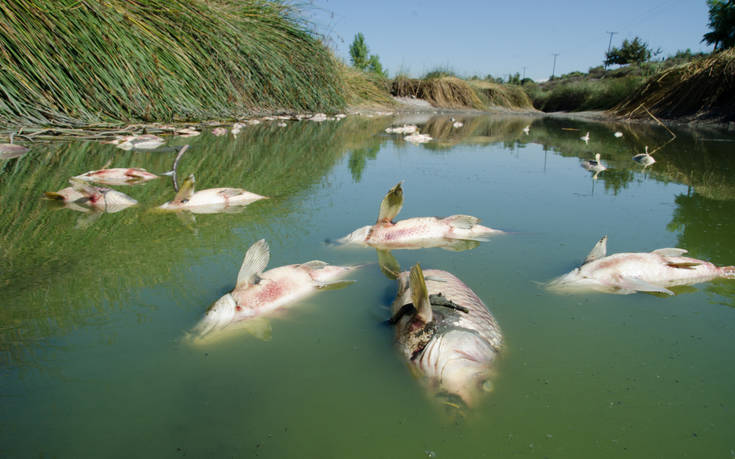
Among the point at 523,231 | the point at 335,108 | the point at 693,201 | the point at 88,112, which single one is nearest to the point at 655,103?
the point at 335,108

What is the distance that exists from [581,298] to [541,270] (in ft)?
0.84

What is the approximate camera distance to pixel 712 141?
6578mm

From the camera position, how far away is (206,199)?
2.66 m

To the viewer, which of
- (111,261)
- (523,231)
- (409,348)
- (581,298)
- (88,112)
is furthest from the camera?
(88,112)

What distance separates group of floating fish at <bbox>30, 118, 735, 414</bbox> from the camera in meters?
1.15

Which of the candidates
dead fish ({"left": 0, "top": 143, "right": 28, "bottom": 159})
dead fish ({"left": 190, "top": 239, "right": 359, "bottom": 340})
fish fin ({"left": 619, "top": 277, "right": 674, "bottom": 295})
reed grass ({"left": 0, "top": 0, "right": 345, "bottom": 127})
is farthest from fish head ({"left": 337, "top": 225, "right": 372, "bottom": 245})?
reed grass ({"left": 0, "top": 0, "right": 345, "bottom": 127})

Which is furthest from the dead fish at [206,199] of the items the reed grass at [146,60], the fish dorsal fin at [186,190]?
the reed grass at [146,60]

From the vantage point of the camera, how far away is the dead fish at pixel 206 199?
2543mm

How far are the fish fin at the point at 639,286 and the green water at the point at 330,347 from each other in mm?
38

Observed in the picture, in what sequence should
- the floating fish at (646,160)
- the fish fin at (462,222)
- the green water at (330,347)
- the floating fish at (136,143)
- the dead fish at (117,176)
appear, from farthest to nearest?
1. the floating fish at (136,143)
2. the floating fish at (646,160)
3. the dead fish at (117,176)
4. the fish fin at (462,222)
5. the green water at (330,347)

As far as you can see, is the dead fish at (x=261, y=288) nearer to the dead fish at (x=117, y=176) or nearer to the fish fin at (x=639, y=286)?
the fish fin at (x=639, y=286)

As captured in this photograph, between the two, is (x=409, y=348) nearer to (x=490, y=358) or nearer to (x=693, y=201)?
(x=490, y=358)

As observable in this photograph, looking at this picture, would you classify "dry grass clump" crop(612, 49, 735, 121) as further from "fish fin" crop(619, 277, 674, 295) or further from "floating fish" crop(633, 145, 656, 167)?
"fish fin" crop(619, 277, 674, 295)

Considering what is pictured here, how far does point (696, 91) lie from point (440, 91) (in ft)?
29.9
